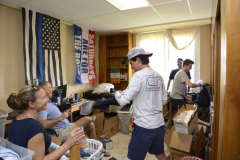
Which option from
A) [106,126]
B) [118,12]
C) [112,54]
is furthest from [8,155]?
[112,54]

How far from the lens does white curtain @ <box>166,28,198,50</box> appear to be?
4.24m

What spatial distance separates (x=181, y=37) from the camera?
172 inches

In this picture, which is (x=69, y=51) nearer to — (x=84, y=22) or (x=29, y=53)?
(x=84, y=22)

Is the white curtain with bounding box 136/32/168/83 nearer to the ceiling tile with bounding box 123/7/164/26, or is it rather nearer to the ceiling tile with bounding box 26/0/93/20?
the ceiling tile with bounding box 123/7/164/26

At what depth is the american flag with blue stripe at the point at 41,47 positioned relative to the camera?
3.07 meters

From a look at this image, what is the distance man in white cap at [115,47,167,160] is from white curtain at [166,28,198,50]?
2.94 metres

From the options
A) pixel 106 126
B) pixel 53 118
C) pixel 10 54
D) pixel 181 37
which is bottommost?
pixel 106 126

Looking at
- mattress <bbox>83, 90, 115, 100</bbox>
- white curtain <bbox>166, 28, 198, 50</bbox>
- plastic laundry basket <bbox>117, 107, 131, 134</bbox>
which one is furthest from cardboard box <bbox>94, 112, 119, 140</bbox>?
white curtain <bbox>166, 28, 198, 50</bbox>

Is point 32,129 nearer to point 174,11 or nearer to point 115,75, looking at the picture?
point 174,11

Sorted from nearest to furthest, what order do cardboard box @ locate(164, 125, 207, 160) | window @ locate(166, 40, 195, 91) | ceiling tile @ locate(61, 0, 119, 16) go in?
cardboard box @ locate(164, 125, 207, 160) < ceiling tile @ locate(61, 0, 119, 16) < window @ locate(166, 40, 195, 91)

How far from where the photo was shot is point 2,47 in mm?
2887

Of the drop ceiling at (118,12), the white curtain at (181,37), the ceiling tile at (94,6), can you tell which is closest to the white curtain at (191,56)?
the white curtain at (181,37)

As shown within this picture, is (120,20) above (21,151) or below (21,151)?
above

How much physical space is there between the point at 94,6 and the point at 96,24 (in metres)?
1.17
